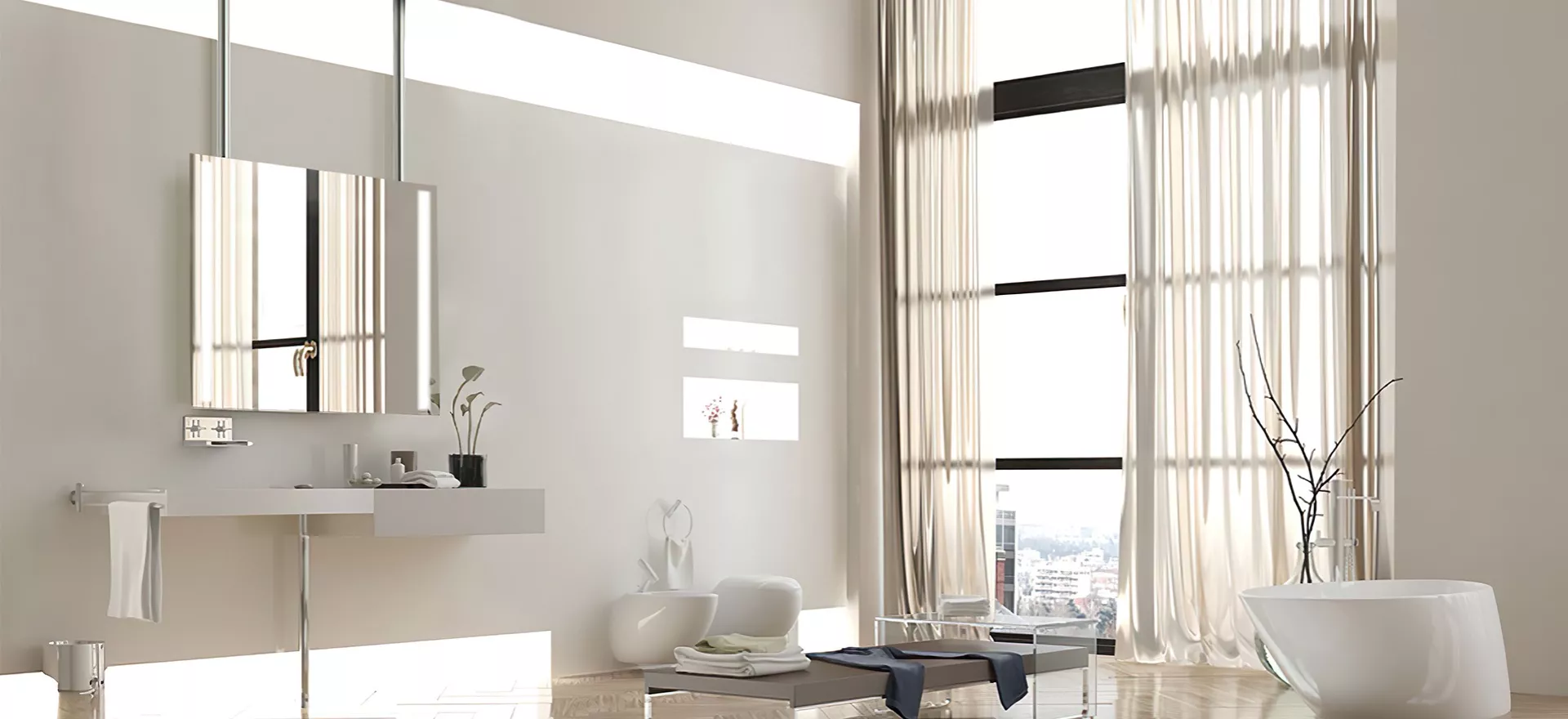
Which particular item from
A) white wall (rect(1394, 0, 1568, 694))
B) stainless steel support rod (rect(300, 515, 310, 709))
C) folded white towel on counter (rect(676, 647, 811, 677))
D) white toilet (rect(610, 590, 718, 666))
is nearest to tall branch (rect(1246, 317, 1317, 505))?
white wall (rect(1394, 0, 1568, 694))

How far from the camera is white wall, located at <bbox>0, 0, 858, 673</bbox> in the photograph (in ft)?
16.3

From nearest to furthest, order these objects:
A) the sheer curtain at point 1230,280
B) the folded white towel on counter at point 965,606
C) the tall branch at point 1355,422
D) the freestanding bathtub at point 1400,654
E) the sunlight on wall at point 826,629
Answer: the freestanding bathtub at point 1400,654 < the folded white towel on counter at point 965,606 < the tall branch at point 1355,422 < the sheer curtain at point 1230,280 < the sunlight on wall at point 826,629

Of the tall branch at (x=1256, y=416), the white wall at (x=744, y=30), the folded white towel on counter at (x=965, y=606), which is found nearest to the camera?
the folded white towel on counter at (x=965, y=606)

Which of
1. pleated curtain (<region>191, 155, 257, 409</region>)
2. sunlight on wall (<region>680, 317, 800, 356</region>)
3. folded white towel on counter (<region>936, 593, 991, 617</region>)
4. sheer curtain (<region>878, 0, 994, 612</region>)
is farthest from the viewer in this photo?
sheer curtain (<region>878, 0, 994, 612</region>)

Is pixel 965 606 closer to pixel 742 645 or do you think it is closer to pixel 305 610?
pixel 742 645

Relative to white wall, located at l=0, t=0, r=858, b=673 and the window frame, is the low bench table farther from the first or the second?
the window frame

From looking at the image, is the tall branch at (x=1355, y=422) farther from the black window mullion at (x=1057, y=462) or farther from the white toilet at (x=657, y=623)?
the white toilet at (x=657, y=623)

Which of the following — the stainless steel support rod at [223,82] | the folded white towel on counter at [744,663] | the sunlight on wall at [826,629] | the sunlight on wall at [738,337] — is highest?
the stainless steel support rod at [223,82]

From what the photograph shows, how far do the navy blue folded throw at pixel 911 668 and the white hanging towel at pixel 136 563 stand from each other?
2.09 metres

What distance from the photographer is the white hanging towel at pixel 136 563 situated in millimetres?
4652

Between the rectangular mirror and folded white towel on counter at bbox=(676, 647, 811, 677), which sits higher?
the rectangular mirror

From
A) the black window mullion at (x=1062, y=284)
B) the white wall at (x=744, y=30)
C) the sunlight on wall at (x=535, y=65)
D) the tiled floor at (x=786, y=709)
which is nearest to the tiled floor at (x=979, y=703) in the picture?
the tiled floor at (x=786, y=709)

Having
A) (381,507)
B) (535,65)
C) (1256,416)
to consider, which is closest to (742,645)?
(381,507)

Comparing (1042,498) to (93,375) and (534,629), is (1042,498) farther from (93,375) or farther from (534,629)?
(93,375)
